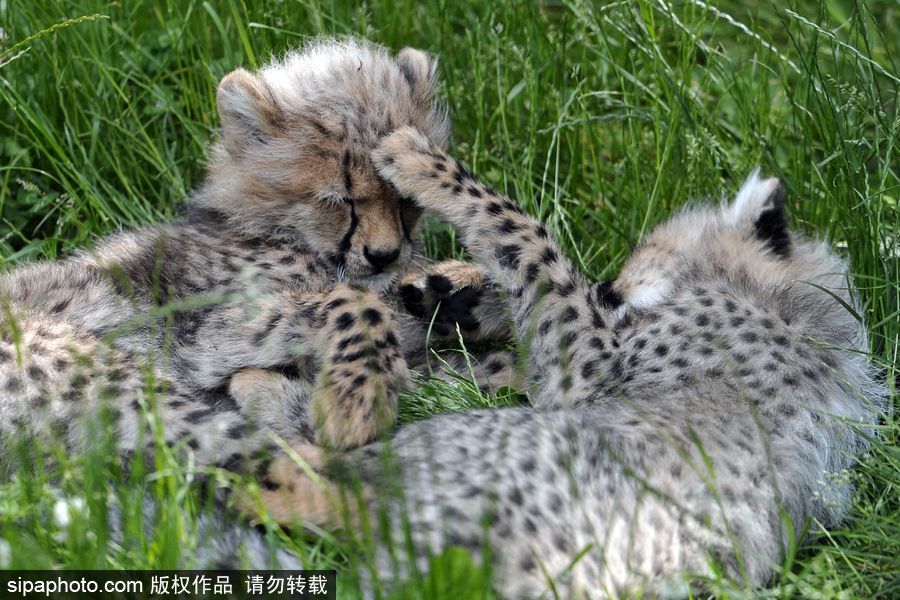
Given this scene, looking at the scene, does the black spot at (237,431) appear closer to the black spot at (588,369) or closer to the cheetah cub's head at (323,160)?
the cheetah cub's head at (323,160)

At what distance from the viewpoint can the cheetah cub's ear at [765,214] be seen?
3668 millimetres

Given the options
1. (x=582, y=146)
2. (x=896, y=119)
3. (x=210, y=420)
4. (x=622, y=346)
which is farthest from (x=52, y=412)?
(x=896, y=119)

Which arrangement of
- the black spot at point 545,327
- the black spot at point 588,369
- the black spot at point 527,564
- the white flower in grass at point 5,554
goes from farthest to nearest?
the black spot at point 545,327, the black spot at point 588,369, the black spot at point 527,564, the white flower in grass at point 5,554

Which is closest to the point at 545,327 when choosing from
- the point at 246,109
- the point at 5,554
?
the point at 246,109

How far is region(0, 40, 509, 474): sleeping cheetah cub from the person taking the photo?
10.1 feet

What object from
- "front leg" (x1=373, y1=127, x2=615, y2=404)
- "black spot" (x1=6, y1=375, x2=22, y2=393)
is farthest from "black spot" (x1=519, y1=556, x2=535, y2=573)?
"black spot" (x1=6, y1=375, x2=22, y2=393)

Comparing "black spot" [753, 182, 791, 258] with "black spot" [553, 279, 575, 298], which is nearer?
"black spot" [553, 279, 575, 298]

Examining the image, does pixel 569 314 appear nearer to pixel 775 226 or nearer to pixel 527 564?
pixel 775 226

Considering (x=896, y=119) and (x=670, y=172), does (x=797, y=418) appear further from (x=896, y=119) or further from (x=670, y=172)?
(x=670, y=172)

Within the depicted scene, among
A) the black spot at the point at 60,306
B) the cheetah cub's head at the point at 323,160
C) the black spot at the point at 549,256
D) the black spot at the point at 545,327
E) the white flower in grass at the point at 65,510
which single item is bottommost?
the black spot at the point at 545,327

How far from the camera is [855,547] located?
9.73ft

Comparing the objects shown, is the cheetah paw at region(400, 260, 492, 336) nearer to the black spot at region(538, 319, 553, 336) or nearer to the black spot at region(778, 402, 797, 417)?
the black spot at region(538, 319, 553, 336)

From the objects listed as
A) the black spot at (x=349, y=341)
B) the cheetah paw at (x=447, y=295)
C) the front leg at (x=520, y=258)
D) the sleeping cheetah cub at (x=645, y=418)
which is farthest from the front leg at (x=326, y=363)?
the front leg at (x=520, y=258)

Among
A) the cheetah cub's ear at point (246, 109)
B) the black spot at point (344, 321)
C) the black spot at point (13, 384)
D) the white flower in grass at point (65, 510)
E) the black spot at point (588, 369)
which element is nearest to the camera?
the white flower in grass at point (65, 510)
